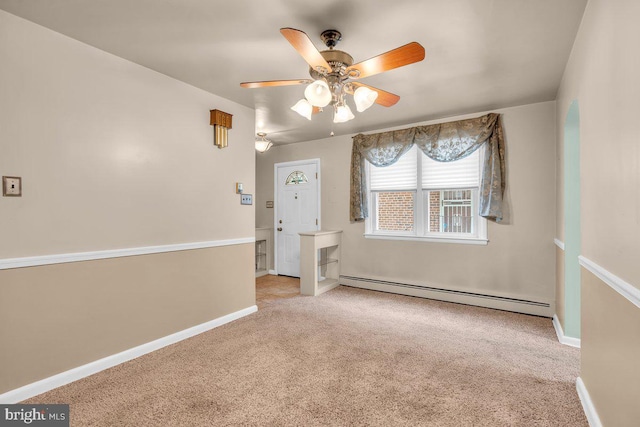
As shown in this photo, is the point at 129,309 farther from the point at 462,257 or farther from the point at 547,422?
the point at 462,257

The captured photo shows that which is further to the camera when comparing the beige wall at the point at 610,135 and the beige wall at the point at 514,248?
the beige wall at the point at 514,248

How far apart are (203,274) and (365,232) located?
8.39ft

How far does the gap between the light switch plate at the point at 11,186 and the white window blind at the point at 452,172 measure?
13.6 feet

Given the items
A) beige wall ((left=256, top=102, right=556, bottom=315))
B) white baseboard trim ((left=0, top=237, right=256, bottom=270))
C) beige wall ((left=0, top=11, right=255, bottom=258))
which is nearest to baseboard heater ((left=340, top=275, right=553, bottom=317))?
beige wall ((left=256, top=102, right=556, bottom=315))

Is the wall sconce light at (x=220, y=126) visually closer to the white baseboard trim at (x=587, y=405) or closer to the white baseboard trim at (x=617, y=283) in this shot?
the white baseboard trim at (x=617, y=283)

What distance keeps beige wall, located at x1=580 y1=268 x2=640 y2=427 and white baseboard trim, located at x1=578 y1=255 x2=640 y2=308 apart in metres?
0.03

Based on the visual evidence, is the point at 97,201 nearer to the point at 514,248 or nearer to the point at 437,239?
the point at 437,239

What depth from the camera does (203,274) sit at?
3316 millimetres

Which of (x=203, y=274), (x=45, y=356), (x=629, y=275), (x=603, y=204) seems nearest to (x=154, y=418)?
(x=45, y=356)

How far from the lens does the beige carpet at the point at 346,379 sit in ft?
6.25

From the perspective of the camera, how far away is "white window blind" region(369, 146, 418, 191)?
4.59 m

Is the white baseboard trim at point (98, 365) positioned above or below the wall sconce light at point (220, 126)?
below

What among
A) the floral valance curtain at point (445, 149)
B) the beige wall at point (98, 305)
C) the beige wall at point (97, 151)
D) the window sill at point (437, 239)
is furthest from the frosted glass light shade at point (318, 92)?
the window sill at point (437, 239)

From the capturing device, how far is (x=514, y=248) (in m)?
3.84
